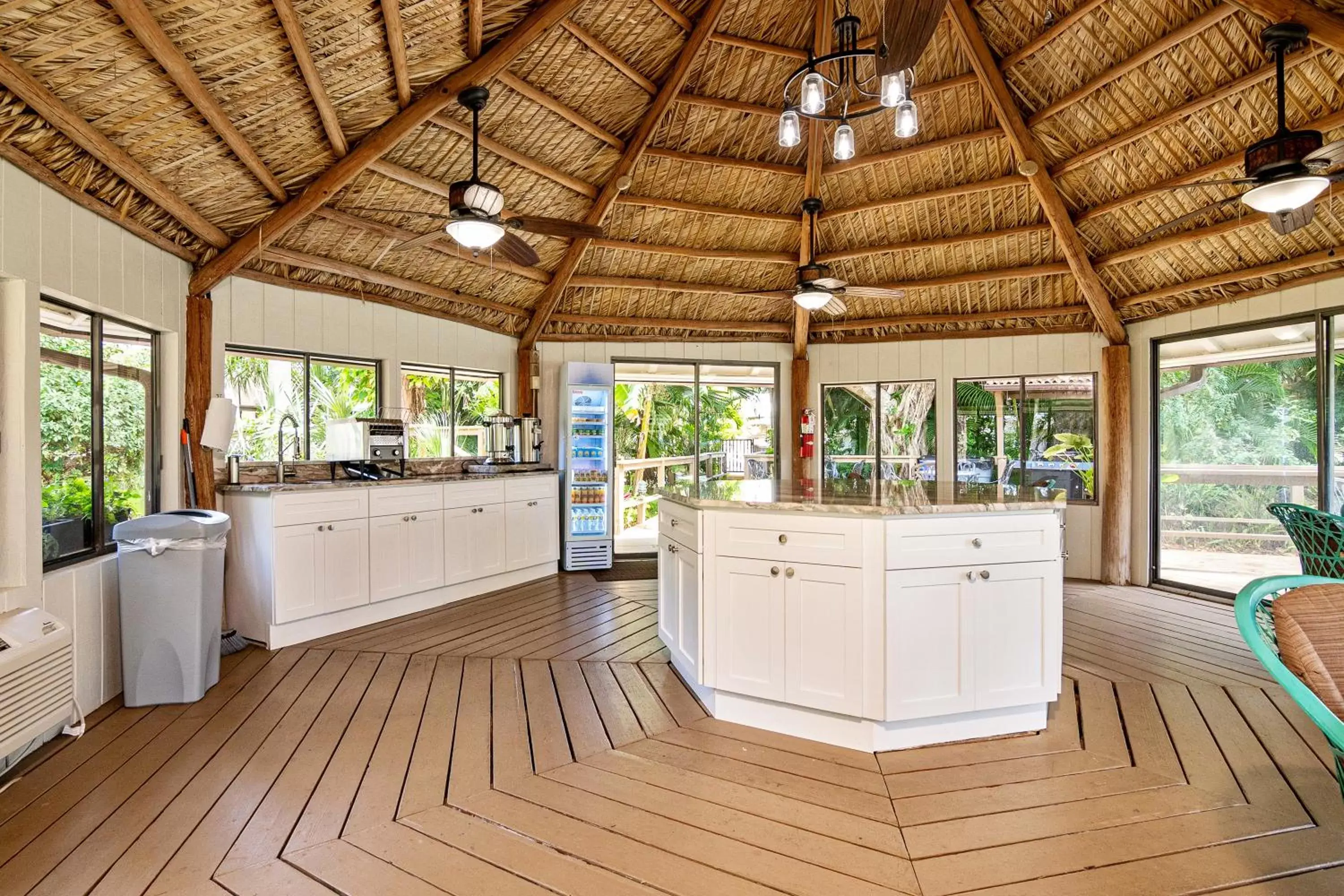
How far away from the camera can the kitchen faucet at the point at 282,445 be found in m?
4.70

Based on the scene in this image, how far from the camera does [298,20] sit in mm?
3035

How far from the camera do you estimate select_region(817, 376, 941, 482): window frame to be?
7129mm

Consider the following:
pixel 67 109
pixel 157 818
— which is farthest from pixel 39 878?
pixel 67 109

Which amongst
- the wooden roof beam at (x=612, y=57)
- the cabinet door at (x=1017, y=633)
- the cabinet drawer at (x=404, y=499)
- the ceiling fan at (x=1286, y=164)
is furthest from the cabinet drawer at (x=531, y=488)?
the ceiling fan at (x=1286, y=164)

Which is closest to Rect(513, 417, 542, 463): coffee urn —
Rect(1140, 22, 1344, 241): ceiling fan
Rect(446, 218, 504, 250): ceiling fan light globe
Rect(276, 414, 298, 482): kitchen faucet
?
Rect(276, 414, 298, 482): kitchen faucet

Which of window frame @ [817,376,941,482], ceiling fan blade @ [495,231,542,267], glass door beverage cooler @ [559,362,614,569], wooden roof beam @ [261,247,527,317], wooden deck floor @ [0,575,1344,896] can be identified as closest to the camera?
wooden deck floor @ [0,575,1344,896]

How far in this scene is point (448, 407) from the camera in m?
6.34

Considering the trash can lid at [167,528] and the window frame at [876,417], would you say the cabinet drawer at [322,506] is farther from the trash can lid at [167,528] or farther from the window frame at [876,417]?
the window frame at [876,417]

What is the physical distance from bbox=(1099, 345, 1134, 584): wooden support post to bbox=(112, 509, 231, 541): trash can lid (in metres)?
6.87

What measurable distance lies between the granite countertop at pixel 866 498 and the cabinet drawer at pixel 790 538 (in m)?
0.05

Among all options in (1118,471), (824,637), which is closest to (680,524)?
(824,637)

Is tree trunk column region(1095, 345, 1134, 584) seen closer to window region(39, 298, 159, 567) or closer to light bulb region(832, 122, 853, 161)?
light bulb region(832, 122, 853, 161)

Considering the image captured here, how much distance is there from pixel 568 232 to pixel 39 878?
3.48 metres

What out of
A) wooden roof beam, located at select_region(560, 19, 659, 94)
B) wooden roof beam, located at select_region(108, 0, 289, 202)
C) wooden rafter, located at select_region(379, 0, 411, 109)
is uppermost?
wooden roof beam, located at select_region(560, 19, 659, 94)
